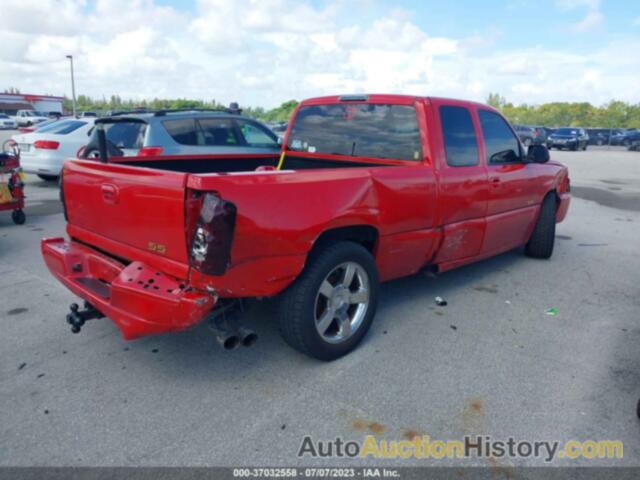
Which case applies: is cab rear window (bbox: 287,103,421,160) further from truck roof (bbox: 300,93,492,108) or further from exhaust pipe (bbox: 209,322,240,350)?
exhaust pipe (bbox: 209,322,240,350)

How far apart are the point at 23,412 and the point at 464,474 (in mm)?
2452

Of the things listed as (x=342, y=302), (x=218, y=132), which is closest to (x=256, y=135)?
(x=218, y=132)

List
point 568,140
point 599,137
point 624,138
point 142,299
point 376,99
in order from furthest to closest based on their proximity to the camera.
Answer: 1. point 599,137
2. point 624,138
3. point 568,140
4. point 376,99
5. point 142,299

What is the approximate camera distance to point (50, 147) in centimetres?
1073

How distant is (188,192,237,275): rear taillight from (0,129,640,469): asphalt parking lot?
92 cm

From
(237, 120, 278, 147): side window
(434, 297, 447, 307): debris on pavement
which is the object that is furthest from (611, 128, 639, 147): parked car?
(434, 297, 447, 307): debris on pavement

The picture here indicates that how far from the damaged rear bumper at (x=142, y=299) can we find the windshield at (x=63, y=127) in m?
9.15

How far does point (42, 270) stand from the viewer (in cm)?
543

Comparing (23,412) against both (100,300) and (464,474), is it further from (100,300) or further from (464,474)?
(464,474)

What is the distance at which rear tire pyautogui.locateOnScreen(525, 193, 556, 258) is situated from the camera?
589 centimetres

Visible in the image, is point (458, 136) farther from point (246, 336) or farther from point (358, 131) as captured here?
point (246, 336)

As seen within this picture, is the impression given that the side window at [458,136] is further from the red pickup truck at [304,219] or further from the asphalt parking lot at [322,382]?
the asphalt parking lot at [322,382]

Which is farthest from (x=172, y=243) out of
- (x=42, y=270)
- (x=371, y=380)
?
(x=42, y=270)

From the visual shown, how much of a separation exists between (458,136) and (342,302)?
6.38 feet
